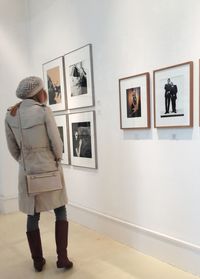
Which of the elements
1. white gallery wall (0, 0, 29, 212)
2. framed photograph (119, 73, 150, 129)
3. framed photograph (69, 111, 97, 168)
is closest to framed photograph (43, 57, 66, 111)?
framed photograph (69, 111, 97, 168)

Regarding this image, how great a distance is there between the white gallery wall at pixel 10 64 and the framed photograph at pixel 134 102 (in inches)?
75.1

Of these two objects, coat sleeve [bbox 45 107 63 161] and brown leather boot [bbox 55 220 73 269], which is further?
brown leather boot [bbox 55 220 73 269]

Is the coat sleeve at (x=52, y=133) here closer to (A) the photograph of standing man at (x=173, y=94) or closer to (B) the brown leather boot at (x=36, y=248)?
(B) the brown leather boot at (x=36, y=248)

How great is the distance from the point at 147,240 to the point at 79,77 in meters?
1.67

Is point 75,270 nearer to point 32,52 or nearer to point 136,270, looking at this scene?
point 136,270

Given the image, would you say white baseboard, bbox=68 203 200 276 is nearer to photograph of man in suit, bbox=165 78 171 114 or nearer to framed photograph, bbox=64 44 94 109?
photograph of man in suit, bbox=165 78 171 114

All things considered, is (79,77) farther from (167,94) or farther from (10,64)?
(10,64)

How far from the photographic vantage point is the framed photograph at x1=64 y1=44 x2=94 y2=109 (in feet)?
9.49

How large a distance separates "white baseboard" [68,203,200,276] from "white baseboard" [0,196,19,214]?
43.7 inches

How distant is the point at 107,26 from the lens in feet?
8.62

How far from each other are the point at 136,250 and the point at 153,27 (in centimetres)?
179

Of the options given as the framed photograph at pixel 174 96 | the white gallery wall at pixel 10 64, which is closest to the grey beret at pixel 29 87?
the framed photograph at pixel 174 96

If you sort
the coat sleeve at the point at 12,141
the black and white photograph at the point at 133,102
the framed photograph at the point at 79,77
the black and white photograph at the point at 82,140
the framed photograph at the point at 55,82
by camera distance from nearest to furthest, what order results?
the coat sleeve at the point at 12,141
the black and white photograph at the point at 133,102
the framed photograph at the point at 79,77
the black and white photograph at the point at 82,140
the framed photograph at the point at 55,82

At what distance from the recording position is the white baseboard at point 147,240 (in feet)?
6.96
